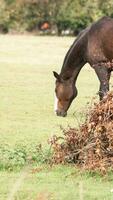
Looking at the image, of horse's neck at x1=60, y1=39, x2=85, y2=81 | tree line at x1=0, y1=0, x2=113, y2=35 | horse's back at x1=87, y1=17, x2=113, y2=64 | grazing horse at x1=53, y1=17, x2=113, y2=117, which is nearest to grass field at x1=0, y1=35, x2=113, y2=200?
grazing horse at x1=53, y1=17, x2=113, y2=117

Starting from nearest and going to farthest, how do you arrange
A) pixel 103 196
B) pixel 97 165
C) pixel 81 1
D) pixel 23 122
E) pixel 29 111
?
pixel 103 196 → pixel 97 165 → pixel 23 122 → pixel 29 111 → pixel 81 1

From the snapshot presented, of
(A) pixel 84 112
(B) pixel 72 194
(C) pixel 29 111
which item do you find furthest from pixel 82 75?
(B) pixel 72 194

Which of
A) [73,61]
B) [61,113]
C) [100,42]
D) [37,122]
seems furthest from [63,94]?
[37,122]

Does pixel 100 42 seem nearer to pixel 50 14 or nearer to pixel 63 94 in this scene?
pixel 63 94

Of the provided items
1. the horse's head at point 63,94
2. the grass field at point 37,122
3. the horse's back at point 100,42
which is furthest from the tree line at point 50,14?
the horse's back at point 100,42

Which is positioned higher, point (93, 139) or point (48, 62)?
point (93, 139)

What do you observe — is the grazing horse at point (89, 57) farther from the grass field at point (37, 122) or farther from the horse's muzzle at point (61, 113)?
the grass field at point (37, 122)

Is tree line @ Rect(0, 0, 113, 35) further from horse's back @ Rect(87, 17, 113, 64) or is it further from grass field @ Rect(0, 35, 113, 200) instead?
horse's back @ Rect(87, 17, 113, 64)

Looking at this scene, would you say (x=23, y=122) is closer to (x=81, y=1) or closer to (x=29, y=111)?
(x=29, y=111)

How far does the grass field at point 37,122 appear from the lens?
7445mm

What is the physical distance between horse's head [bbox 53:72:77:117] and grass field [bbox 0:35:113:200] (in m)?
0.21

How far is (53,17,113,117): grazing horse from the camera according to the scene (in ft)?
50.2

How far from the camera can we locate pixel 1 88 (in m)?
21.3

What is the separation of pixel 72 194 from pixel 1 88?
14.1 metres
